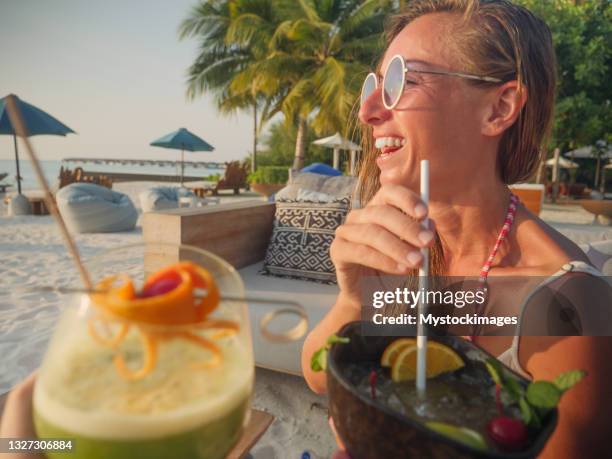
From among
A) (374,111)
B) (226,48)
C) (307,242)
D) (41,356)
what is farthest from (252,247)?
(226,48)

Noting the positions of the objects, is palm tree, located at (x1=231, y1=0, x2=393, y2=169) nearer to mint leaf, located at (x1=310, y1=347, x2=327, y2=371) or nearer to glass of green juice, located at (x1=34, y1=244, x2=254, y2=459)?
mint leaf, located at (x1=310, y1=347, x2=327, y2=371)

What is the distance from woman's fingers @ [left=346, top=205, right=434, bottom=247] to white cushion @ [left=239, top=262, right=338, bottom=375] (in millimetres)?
1131

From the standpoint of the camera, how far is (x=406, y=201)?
0.75m

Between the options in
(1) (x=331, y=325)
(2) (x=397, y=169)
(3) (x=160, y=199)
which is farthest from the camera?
(3) (x=160, y=199)

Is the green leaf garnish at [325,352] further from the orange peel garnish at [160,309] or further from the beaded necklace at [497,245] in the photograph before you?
the beaded necklace at [497,245]

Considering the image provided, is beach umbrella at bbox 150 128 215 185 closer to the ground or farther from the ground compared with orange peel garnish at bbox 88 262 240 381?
farther from the ground

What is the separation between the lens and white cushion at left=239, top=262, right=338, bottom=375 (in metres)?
2.24

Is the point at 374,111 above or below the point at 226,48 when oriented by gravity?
→ below

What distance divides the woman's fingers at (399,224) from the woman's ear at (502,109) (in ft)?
1.96

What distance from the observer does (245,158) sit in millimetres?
27328

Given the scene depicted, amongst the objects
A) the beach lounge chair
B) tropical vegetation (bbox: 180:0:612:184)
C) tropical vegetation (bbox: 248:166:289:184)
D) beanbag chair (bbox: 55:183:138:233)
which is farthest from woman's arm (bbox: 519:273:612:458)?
tropical vegetation (bbox: 248:166:289:184)

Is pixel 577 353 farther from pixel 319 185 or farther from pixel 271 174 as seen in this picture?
pixel 271 174

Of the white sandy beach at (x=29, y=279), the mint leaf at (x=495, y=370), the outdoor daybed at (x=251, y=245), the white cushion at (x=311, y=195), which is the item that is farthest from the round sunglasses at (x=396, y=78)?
the white cushion at (x=311, y=195)

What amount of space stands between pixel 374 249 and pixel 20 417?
0.64 metres
